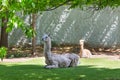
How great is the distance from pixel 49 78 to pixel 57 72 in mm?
907

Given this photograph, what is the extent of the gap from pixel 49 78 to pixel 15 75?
820mm

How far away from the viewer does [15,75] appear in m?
8.82

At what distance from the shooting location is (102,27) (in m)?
20.0

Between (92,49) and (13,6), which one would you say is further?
(92,49)

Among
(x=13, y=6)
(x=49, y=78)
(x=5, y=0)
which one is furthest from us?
(x=49, y=78)

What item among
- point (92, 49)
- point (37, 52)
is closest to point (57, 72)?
point (37, 52)

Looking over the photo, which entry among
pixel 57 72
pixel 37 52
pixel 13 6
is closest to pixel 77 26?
pixel 37 52

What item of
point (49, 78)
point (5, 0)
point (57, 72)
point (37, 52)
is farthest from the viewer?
point (37, 52)

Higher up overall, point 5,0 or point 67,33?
point 5,0

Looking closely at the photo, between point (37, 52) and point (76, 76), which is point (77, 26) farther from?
point (76, 76)

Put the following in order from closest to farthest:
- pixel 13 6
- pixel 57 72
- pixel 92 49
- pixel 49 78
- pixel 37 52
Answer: pixel 13 6
pixel 49 78
pixel 57 72
pixel 37 52
pixel 92 49

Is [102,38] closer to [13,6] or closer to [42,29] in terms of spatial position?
[42,29]

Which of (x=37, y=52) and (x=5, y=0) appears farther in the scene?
(x=37, y=52)

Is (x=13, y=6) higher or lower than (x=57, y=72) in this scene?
higher
